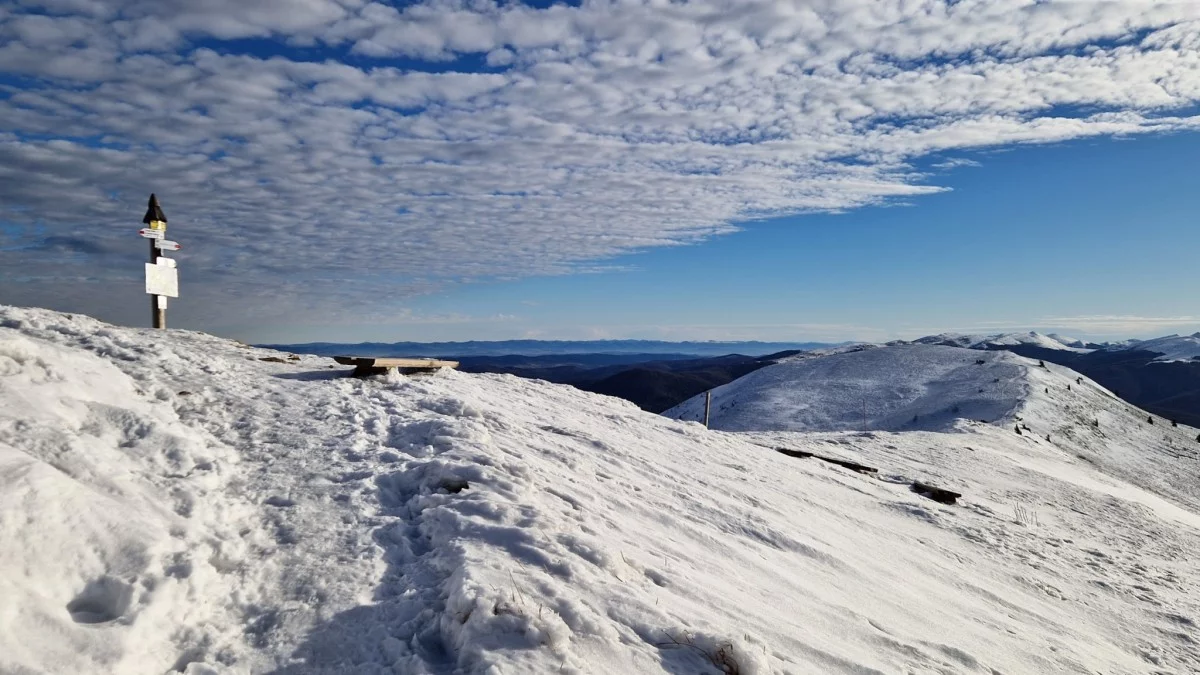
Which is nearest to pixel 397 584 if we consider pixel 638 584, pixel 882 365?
pixel 638 584

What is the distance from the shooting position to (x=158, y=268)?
1335 centimetres

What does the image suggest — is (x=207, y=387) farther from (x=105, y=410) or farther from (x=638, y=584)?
(x=638, y=584)

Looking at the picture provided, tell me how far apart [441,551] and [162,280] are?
11362mm

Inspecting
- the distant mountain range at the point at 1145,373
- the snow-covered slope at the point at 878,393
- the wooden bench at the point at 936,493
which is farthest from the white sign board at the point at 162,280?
the distant mountain range at the point at 1145,373

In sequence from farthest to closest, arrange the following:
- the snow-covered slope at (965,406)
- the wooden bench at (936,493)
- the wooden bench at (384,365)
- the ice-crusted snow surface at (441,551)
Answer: the snow-covered slope at (965,406) < the wooden bench at (936,493) < the wooden bench at (384,365) < the ice-crusted snow surface at (441,551)

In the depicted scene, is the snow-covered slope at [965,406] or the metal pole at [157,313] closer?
the metal pole at [157,313]

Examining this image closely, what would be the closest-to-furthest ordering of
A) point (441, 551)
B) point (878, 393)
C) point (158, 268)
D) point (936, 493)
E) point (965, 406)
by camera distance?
point (441, 551) < point (158, 268) < point (936, 493) < point (965, 406) < point (878, 393)

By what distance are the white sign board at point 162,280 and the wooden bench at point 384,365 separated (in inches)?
162

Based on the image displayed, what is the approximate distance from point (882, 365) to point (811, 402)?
1240 cm

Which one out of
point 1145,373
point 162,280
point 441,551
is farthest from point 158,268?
point 1145,373

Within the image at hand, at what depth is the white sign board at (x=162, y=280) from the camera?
13164mm

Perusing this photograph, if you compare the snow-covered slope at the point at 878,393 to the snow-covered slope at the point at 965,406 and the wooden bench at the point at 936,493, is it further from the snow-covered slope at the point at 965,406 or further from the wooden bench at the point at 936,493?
the wooden bench at the point at 936,493

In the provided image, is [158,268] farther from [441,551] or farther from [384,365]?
[441,551]

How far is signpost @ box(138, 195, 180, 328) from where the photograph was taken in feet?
43.3
